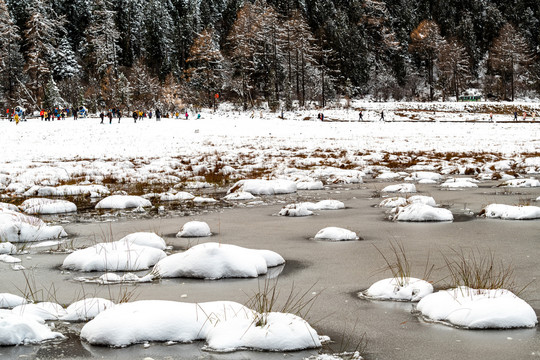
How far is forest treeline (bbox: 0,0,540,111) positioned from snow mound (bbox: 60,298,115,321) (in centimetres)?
6848

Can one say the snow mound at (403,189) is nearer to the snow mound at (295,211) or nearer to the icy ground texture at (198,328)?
the snow mound at (295,211)

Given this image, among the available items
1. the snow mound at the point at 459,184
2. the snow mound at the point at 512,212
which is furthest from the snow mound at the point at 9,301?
the snow mound at the point at 459,184

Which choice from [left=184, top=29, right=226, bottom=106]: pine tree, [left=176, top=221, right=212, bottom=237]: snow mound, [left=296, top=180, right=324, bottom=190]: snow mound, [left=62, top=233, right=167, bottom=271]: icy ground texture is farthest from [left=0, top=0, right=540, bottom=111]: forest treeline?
[left=62, top=233, right=167, bottom=271]: icy ground texture

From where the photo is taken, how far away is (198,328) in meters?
4.98

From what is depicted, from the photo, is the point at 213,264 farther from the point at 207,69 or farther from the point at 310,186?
the point at 207,69

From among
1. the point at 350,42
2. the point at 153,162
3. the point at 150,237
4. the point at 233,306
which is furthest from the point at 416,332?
the point at 350,42

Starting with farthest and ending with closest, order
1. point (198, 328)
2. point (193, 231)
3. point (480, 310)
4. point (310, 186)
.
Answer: point (310, 186) → point (193, 231) → point (480, 310) → point (198, 328)

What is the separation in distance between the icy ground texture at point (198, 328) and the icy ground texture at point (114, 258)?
2.71 meters

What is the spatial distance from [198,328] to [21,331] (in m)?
1.64

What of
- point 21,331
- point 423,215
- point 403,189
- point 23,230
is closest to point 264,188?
point 403,189

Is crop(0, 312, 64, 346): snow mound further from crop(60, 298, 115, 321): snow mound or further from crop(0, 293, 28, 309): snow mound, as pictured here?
crop(0, 293, 28, 309): snow mound

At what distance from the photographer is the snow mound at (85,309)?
Answer: 217 inches

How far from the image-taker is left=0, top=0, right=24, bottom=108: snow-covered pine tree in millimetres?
82812

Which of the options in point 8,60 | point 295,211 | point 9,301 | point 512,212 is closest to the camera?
point 9,301
